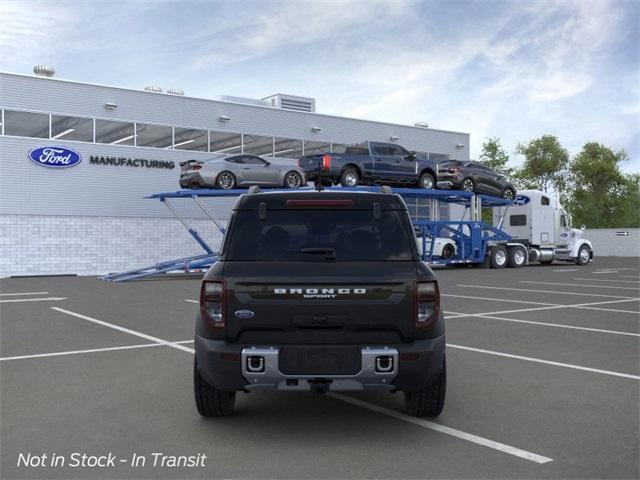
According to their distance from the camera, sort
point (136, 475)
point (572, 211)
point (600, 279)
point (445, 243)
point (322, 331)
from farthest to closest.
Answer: point (572, 211), point (445, 243), point (600, 279), point (322, 331), point (136, 475)

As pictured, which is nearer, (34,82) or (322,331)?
(322,331)

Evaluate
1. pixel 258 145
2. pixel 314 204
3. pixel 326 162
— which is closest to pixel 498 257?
pixel 326 162

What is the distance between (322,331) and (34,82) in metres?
25.9

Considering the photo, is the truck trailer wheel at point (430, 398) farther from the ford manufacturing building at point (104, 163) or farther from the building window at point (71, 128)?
the building window at point (71, 128)

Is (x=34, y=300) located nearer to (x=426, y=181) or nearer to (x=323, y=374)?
(x=323, y=374)

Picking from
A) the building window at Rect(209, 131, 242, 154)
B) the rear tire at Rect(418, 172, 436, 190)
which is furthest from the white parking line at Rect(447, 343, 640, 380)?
the building window at Rect(209, 131, 242, 154)

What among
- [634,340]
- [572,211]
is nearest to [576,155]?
[572,211]

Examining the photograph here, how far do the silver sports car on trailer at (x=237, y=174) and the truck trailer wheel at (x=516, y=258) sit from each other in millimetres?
10723

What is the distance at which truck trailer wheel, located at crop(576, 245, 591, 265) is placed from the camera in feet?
109

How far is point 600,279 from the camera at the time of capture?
21.8 meters

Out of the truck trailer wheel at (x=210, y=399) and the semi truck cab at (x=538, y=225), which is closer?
the truck trailer wheel at (x=210, y=399)

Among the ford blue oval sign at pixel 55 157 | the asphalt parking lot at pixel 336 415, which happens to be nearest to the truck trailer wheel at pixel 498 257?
the ford blue oval sign at pixel 55 157

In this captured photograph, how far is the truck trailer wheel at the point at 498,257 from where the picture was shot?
29.8 m

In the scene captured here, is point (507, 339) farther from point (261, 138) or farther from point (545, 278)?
point (261, 138)
